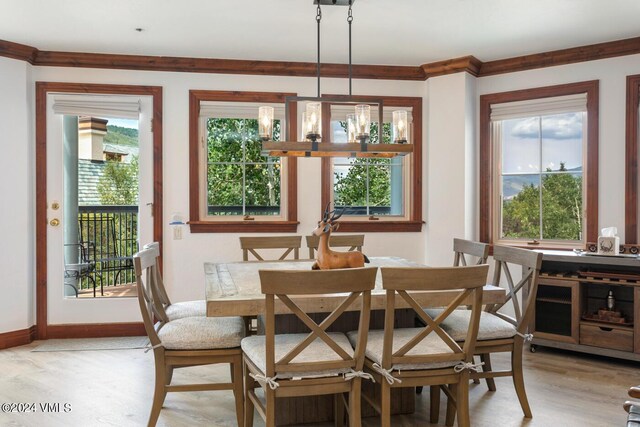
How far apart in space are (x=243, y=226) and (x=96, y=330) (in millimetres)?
1601

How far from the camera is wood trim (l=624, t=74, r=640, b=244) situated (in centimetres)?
398

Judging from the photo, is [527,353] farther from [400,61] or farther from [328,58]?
[328,58]

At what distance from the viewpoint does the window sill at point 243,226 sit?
461 cm

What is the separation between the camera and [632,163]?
3996 mm

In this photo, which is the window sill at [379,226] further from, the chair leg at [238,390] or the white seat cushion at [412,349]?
the chair leg at [238,390]

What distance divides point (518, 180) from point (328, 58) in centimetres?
211

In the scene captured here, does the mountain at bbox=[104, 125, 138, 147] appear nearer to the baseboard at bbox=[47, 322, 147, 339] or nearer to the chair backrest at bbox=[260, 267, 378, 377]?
the baseboard at bbox=[47, 322, 147, 339]

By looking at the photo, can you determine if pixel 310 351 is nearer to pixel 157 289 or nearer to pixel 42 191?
pixel 157 289

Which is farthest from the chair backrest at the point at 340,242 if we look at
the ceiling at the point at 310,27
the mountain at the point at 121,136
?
the mountain at the point at 121,136

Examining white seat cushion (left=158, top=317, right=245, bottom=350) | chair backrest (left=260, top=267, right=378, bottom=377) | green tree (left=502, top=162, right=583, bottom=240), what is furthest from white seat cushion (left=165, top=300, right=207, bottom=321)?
green tree (left=502, top=162, right=583, bottom=240)

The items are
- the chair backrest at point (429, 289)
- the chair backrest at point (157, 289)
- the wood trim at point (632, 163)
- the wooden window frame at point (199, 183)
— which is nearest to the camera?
the chair backrest at point (429, 289)

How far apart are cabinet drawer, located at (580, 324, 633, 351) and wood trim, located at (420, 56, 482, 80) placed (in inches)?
94.8

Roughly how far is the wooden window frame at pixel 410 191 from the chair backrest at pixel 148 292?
212 cm

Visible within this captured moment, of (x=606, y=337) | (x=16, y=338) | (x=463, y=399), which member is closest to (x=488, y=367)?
(x=463, y=399)
